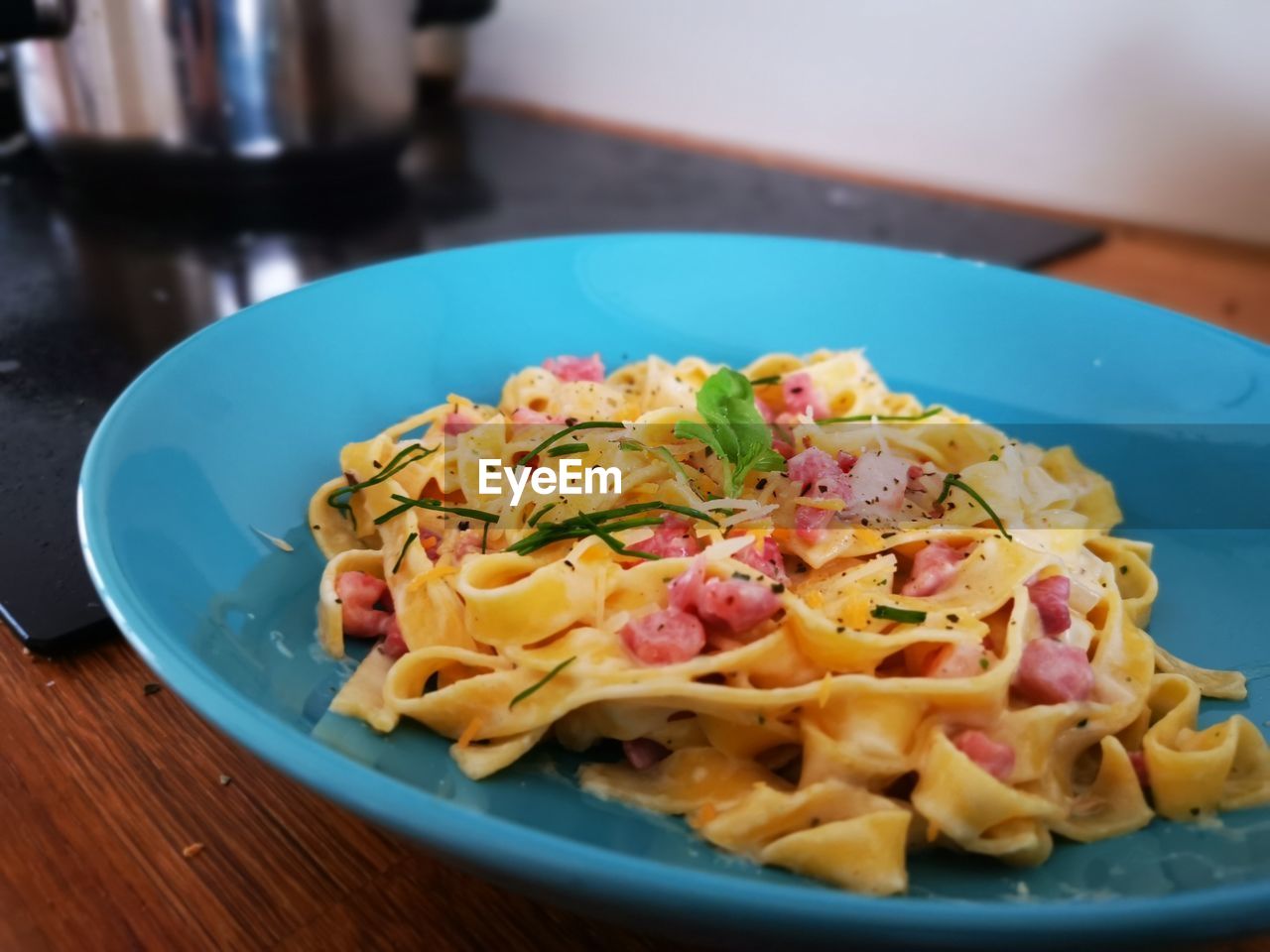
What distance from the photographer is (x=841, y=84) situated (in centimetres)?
321

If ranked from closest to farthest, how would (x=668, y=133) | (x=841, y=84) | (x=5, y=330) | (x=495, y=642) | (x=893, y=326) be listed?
(x=495, y=642)
(x=893, y=326)
(x=5, y=330)
(x=841, y=84)
(x=668, y=133)

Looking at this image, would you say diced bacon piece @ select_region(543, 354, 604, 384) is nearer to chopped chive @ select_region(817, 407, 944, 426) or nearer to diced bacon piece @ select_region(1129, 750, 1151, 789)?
chopped chive @ select_region(817, 407, 944, 426)

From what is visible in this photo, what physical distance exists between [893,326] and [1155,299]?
3.29ft

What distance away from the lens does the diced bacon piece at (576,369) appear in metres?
1.53

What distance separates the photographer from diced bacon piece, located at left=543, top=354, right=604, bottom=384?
1.53 meters

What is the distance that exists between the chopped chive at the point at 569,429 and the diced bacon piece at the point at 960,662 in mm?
484

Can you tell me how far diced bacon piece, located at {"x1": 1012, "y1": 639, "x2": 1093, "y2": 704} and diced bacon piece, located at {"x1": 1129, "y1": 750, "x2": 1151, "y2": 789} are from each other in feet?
0.23

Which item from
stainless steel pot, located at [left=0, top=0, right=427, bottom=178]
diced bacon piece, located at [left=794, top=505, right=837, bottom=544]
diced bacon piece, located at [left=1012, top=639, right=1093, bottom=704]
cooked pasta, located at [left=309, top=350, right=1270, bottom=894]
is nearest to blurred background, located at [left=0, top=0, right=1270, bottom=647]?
stainless steel pot, located at [left=0, top=0, right=427, bottom=178]

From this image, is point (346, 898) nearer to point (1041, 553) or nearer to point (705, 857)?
point (705, 857)

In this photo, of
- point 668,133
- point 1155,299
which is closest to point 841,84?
point 668,133

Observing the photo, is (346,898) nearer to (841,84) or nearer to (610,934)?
(610,934)

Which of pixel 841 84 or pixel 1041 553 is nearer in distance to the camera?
pixel 1041 553

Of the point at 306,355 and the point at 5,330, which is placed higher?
the point at 306,355

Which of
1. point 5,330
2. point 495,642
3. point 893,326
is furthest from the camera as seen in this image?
point 5,330
